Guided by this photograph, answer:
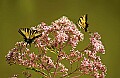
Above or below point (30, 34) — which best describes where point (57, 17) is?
above

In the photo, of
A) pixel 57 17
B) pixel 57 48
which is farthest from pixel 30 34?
pixel 57 17

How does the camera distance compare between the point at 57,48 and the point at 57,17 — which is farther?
the point at 57,17

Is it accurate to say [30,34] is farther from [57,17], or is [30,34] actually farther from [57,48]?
[57,17]

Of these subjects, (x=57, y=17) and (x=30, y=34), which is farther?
(x=57, y=17)

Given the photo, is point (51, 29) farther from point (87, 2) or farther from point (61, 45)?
point (87, 2)

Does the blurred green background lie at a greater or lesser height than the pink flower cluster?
greater

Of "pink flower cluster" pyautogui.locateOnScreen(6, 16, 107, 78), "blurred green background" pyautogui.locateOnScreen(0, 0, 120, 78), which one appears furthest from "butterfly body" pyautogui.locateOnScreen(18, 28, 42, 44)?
"blurred green background" pyautogui.locateOnScreen(0, 0, 120, 78)

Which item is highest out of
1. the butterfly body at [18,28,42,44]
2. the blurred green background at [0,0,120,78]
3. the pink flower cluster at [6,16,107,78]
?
the blurred green background at [0,0,120,78]

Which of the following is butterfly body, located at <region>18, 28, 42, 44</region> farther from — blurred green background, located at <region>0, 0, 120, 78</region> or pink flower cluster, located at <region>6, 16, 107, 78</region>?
blurred green background, located at <region>0, 0, 120, 78</region>
